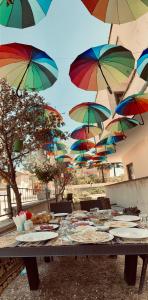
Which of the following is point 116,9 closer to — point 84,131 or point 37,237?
point 37,237

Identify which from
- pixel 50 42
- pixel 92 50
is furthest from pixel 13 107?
pixel 50 42

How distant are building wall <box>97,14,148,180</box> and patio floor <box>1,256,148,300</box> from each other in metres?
4.37

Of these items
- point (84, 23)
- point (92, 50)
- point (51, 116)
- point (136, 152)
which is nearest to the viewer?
point (92, 50)

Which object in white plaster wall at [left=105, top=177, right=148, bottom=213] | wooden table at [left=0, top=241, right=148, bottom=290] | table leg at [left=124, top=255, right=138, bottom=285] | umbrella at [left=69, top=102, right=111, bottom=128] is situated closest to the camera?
wooden table at [left=0, top=241, right=148, bottom=290]

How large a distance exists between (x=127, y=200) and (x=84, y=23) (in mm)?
6044

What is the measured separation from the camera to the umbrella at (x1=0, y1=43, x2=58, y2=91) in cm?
358

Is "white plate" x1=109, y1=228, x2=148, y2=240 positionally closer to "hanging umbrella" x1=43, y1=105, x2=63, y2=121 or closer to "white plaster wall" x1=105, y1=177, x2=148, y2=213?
"hanging umbrella" x1=43, y1=105, x2=63, y2=121

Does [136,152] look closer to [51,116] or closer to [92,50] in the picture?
[51,116]

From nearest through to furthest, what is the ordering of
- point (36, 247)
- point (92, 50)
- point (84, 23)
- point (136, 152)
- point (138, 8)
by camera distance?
point (36, 247), point (138, 8), point (92, 50), point (84, 23), point (136, 152)

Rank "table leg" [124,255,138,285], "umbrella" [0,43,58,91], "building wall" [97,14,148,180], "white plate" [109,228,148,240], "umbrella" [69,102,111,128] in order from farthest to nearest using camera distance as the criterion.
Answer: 1. "building wall" [97,14,148,180]
2. "umbrella" [69,102,111,128]
3. "umbrella" [0,43,58,91]
4. "table leg" [124,255,138,285]
5. "white plate" [109,228,148,240]

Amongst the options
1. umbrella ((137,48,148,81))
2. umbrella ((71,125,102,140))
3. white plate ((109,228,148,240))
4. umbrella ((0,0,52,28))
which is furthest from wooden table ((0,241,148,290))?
umbrella ((71,125,102,140))

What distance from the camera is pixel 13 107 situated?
462cm

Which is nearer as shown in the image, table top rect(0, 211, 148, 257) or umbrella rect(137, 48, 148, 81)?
table top rect(0, 211, 148, 257)

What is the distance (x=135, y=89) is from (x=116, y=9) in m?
4.59
